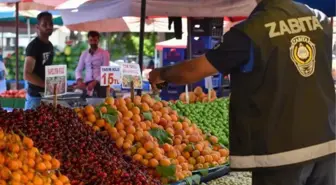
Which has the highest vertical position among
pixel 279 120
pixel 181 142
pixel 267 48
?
pixel 267 48

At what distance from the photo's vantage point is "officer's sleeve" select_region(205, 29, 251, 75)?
8.52ft

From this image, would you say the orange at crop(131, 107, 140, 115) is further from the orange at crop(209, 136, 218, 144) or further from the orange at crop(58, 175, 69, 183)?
the orange at crop(58, 175, 69, 183)

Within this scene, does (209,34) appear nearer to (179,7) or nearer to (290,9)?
(179,7)

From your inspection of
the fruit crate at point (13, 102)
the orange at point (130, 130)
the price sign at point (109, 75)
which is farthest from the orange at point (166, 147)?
the fruit crate at point (13, 102)

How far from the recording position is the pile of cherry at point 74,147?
3379mm

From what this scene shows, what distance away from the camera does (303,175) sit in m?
2.74

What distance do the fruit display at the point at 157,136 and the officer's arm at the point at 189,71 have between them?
124 centimetres

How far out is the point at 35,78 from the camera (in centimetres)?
655

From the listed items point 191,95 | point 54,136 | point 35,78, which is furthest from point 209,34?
point 54,136

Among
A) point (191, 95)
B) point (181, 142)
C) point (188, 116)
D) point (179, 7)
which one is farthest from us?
point (179, 7)

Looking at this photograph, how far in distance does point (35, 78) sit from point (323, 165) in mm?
4442

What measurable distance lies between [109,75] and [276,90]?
2.43m

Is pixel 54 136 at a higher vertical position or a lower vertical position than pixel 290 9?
lower

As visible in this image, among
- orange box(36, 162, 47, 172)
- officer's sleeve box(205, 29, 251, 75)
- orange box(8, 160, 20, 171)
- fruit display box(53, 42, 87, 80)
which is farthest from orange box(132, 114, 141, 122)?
fruit display box(53, 42, 87, 80)
